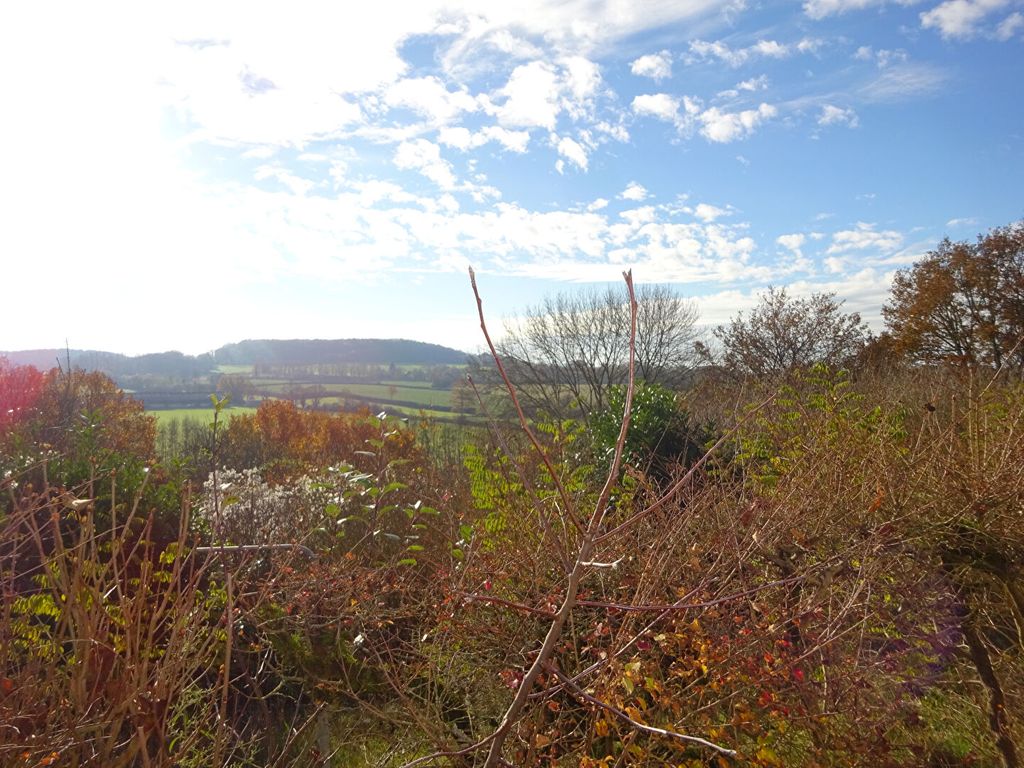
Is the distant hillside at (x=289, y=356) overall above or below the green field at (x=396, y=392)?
above

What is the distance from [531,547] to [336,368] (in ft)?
148

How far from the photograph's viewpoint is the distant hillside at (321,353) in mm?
48406

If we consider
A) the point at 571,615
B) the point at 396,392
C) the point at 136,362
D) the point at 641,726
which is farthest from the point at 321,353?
the point at 641,726

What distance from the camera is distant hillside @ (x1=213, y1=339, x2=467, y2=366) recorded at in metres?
48.4

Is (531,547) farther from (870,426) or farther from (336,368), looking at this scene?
(336,368)

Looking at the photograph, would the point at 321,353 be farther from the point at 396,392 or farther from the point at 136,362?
the point at 136,362

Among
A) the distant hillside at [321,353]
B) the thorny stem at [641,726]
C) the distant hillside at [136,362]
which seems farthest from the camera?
the distant hillside at [321,353]

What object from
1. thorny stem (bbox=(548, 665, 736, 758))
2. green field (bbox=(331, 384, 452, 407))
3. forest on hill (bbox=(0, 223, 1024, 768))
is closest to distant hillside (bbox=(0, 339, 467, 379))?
green field (bbox=(331, 384, 452, 407))

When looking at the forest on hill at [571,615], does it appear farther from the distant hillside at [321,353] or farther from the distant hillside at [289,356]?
the distant hillside at [321,353]

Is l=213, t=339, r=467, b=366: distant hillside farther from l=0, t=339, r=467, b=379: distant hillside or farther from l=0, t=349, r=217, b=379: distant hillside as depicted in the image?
l=0, t=349, r=217, b=379: distant hillside

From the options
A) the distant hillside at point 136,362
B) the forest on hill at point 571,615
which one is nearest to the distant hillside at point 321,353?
the distant hillside at point 136,362

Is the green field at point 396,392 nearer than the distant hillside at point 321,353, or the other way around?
the green field at point 396,392

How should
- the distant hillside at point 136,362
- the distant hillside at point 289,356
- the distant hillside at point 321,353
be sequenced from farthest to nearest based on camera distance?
the distant hillside at point 321,353
the distant hillside at point 289,356
the distant hillside at point 136,362

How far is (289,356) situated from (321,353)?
211cm
